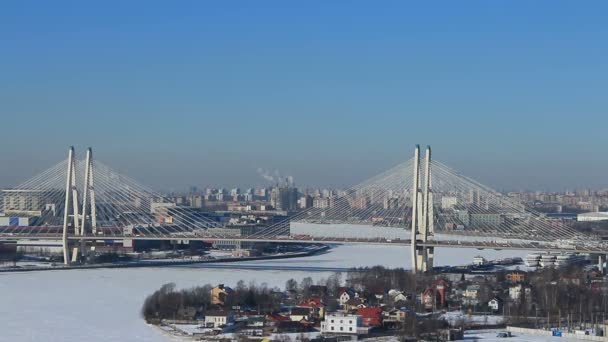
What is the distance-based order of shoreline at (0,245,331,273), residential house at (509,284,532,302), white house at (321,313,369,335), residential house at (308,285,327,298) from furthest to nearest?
1. shoreline at (0,245,331,273)
2. residential house at (308,285,327,298)
3. residential house at (509,284,532,302)
4. white house at (321,313,369,335)

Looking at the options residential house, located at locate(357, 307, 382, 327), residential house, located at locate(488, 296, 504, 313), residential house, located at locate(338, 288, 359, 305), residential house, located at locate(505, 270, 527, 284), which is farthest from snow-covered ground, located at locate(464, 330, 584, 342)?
residential house, located at locate(505, 270, 527, 284)

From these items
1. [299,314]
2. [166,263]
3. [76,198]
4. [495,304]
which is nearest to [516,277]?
[495,304]

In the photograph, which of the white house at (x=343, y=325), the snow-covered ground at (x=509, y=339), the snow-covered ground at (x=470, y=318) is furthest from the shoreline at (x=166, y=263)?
the snow-covered ground at (x=509, y=339)

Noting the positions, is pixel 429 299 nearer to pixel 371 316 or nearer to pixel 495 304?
pixel 495 304

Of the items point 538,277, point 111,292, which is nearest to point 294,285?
point 111,292

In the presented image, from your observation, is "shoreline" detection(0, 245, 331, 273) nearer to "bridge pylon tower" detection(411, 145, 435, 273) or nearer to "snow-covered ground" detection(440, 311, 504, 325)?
"bridge pylon tower" detection(411, 145, 435, 273)

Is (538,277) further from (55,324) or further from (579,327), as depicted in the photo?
(55,324)
